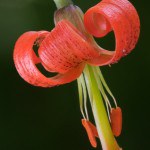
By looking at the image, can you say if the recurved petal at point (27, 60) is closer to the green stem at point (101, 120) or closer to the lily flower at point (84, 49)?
the lily flower at point (84, 49)

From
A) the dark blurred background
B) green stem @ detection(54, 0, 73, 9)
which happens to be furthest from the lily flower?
the dark blurred background

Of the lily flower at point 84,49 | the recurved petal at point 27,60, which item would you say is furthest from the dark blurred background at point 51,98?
the recurved petal at point 27,60

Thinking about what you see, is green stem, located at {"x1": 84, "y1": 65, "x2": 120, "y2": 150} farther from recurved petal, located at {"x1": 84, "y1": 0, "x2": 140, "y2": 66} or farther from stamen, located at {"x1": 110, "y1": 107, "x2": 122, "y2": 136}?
recurved petal, located at {"x1": 84, "y1": 0, "x2": 140, "y2": 66}

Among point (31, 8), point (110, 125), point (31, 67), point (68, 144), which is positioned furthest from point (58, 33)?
point (68, 144)

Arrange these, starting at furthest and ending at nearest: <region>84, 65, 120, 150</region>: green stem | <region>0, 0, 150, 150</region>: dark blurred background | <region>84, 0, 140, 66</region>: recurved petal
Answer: <region>0, 0, 150, 150</region>: dark blurred background
<region>84, 65, 120, 150</region>: green stem
<region>84, 0, 140, 66</region>: recurved petal

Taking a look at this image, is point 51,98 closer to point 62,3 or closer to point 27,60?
point 62,3

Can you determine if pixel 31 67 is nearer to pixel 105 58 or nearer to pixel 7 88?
pixel 105 58
